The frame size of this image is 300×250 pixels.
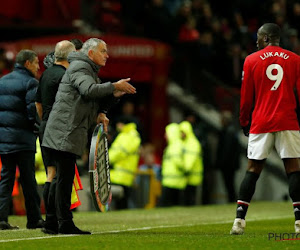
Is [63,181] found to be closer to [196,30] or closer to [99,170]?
[99,170]

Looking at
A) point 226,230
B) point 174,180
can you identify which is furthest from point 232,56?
point 226,230

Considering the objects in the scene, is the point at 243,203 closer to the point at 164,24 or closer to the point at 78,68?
the point at 78,68

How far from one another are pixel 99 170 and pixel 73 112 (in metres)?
0.67

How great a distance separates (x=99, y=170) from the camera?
35.2ft

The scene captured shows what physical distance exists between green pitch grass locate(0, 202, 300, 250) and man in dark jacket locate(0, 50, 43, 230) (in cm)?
40

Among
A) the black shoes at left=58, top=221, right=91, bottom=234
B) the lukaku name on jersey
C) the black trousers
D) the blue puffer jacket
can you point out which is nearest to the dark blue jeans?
the blue puffer jacket

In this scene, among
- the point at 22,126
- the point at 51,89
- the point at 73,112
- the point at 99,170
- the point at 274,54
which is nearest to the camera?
the point at 73,112

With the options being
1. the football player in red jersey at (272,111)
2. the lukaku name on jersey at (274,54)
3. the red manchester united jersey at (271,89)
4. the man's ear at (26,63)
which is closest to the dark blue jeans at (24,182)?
the man's ear at (26,63)

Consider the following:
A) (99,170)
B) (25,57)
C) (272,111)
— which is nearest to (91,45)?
(99,170)

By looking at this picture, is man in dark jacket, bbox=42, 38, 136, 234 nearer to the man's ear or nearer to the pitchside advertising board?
the pitchside advertising board

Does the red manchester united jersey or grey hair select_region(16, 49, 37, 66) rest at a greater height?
grey hair select_region(16, 49, 37, 66)

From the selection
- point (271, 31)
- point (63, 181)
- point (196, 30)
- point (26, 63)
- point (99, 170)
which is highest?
point (196, 30)

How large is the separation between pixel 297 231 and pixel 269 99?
1.37 metres

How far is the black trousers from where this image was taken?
10602 millimetres
